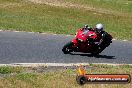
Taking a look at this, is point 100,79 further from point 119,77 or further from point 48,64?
point 48,64

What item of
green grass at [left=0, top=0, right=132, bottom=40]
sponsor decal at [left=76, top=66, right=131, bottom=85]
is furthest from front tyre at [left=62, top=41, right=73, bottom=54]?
green grass at [left=0, top=0, right=132, bottom=40]

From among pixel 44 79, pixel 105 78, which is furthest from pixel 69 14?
pixel 105 78

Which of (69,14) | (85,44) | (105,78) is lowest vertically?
(69,14)

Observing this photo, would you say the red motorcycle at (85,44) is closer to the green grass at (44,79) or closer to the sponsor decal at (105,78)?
the green grass at (44,79)

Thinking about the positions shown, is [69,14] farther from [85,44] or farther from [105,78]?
[105,78]

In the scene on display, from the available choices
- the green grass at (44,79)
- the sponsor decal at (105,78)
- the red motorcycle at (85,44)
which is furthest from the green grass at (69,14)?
the sponsor decal at (105,78)

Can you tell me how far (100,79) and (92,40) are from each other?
383 inches

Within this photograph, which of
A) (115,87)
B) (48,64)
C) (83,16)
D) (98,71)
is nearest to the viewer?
(115,87)

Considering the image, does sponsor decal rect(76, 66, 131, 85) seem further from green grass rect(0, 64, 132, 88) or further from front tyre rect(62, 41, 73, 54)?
front tyre rect(62, 41, 73, 54)

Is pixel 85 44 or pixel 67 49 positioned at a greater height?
pixel 85 44

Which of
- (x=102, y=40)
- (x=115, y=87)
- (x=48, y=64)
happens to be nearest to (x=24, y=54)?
(x=48, y=64)

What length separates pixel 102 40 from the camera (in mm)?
18266

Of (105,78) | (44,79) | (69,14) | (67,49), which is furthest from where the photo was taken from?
(69,14)

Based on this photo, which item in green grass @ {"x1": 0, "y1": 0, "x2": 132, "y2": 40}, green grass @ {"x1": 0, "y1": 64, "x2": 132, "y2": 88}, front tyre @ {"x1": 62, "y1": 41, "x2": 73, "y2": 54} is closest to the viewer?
green grass @ {"x1": 0, "y1": 64, "x2": 132, "y2": 88}
